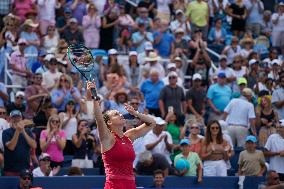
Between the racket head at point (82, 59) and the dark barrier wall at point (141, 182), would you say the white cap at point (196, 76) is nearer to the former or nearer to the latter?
the dark barrier wall at point (141, 182)

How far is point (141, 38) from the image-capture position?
80.3ft

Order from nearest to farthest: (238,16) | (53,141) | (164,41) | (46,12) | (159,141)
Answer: (53,141), (159,141), (46,12), (164,41), (238,16)

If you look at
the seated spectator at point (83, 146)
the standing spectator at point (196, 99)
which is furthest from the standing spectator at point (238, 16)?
the seated spectator at point (83, 146)

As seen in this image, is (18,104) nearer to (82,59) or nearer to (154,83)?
(154,83)

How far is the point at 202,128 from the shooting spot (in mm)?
21812

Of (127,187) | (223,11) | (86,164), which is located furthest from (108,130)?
(223,11)

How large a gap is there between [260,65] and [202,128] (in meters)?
3.43

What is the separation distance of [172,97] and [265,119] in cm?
173

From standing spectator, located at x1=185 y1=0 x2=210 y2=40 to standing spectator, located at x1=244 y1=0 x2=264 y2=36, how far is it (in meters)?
1.48

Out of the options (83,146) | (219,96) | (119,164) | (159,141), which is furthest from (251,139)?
(119,164)

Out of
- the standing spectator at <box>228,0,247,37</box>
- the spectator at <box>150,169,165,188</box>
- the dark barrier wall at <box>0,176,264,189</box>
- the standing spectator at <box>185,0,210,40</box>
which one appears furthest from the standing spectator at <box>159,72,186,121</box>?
the standing spectator at <box>228,0,247,37</box>

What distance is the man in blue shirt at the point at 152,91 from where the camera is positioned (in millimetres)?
22391

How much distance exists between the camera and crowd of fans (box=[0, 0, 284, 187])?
19.6m

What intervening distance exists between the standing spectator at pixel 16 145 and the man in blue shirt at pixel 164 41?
639cm
